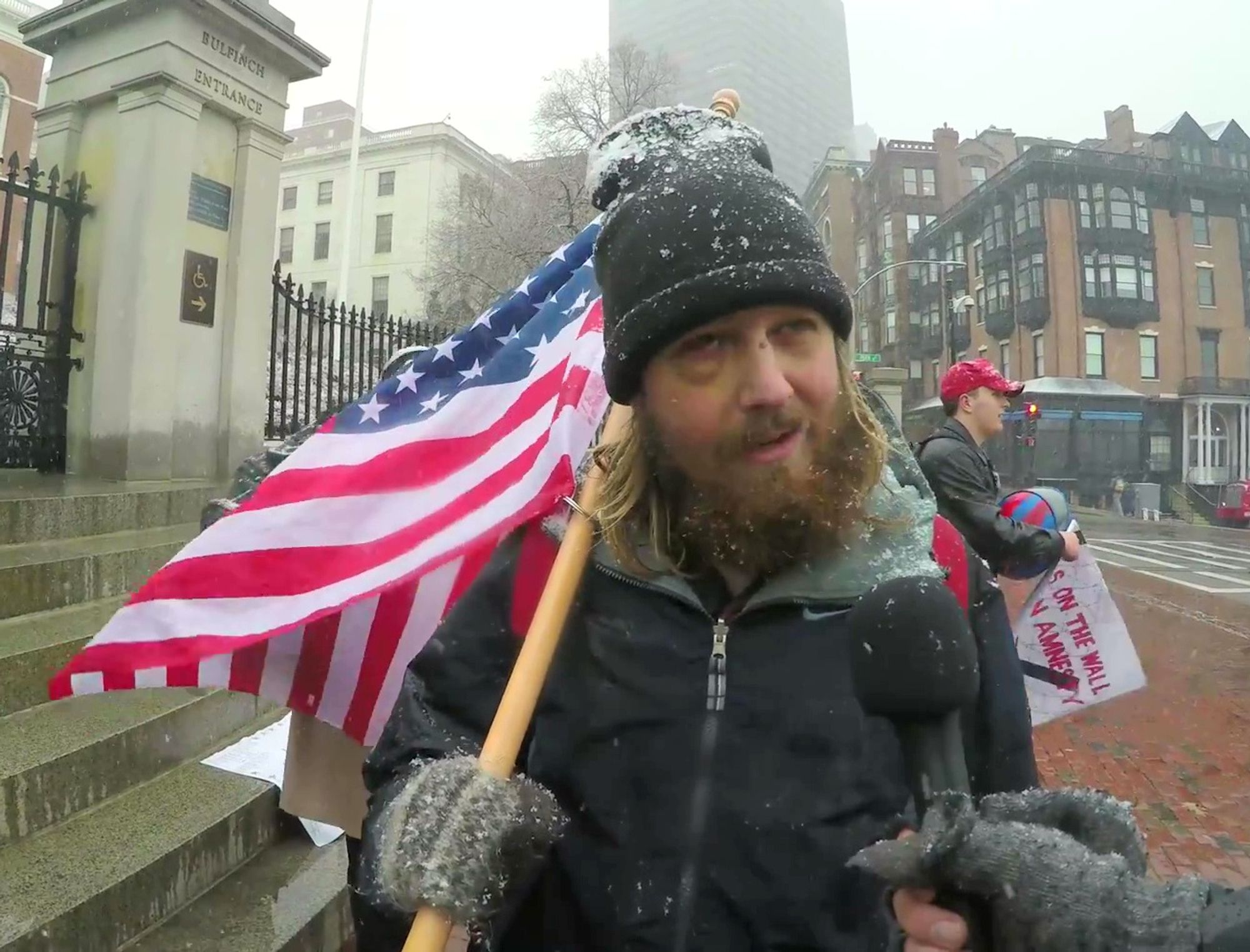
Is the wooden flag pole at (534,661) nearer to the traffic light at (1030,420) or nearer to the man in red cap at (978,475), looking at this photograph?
the man in red cap at (978,475)

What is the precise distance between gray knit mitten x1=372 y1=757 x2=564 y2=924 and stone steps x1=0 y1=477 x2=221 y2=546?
4.27m

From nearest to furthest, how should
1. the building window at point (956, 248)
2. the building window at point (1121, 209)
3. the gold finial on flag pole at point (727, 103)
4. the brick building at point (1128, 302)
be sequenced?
the gold finial on flag pole at point (727, 103) < the brick building at point (1128, 302) < the building window at point (1121, 209) < the building window at point (956, 248)

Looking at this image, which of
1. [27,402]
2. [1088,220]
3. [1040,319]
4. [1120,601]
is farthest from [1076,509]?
[27,402]

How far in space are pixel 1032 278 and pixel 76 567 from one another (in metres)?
40.7

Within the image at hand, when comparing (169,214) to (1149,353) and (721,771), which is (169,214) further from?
(1149,353)

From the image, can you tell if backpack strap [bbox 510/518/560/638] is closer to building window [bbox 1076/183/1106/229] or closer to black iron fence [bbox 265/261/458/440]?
black iron fence [bbox 265/261/458/440]

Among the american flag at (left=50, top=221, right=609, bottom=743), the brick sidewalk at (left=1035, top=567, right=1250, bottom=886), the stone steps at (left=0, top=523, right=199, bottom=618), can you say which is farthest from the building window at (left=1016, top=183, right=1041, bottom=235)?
the american flag at (left=50, top=221, right=609, bottom=743)

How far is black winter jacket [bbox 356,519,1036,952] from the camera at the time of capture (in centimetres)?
125

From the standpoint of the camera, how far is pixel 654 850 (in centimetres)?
130

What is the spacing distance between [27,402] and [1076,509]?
116 feet

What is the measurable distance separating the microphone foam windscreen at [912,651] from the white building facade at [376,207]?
4329 cm

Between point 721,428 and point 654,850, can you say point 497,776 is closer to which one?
point 654,850

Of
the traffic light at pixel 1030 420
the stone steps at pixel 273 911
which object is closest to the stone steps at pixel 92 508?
the stone steps at pixel 273 911

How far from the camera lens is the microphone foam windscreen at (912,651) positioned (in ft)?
2.71
